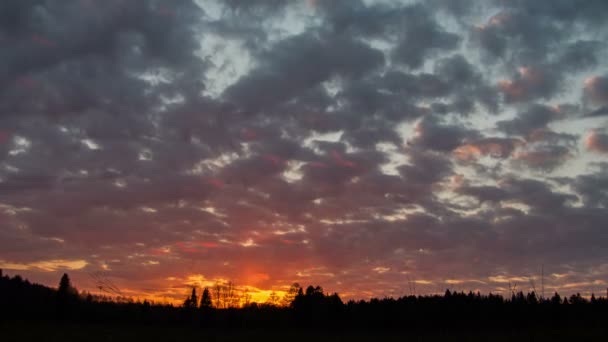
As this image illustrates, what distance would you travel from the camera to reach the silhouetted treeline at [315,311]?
75.9m

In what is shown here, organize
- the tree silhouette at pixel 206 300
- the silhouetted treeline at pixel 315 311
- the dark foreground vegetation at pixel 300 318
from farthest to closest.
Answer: the tree silhouette at pixel 206 300 < the silhouetted treeline at pixel 315 311 < the dark foreground vegetation at pixel 300 318

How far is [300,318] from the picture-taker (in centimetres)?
10756

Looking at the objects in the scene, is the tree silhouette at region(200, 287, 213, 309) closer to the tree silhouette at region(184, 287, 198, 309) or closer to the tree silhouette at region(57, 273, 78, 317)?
the tree silhouette at region(184, 287, 198, 309)

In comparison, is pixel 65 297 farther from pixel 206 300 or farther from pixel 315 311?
pixel 315 311

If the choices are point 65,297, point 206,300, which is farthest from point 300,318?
point 65,297

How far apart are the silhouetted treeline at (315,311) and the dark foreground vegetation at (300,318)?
0.19m

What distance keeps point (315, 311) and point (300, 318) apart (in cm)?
637

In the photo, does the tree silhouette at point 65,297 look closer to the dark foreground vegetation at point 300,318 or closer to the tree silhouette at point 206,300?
the dark foreground vegetation at point 300,318

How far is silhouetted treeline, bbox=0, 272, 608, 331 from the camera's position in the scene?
75.9 meters

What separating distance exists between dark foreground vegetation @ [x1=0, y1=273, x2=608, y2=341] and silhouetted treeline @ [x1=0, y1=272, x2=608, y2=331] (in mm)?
187

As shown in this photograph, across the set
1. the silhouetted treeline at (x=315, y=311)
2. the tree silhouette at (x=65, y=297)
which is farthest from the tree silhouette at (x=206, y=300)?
the tree silhouette at (x=65, y=297)

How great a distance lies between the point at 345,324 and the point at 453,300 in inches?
1215

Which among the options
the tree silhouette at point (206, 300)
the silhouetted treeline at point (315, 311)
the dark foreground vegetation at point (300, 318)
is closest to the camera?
the dark foreground vegetation at point (300, 318)

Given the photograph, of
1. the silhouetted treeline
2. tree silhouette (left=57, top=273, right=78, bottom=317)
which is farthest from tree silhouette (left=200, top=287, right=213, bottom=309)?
tree silhouette (left=57, top=273, right=78, bottom=317)
